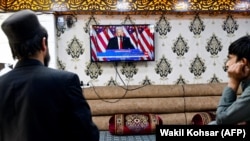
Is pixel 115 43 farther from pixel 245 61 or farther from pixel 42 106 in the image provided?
pixel 42 106

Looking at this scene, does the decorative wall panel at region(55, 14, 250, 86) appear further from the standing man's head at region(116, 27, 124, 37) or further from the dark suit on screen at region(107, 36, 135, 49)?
the dark suit on screen at region(107, 36, 135, 49)

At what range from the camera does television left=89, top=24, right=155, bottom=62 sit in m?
4.53

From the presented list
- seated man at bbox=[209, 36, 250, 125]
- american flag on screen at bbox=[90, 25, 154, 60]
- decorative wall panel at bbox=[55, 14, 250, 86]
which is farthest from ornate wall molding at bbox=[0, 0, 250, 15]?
seated man at bbox=[209, 36, 250, 125]

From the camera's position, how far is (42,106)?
1.28 meters

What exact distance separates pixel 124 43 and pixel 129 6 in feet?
1.77

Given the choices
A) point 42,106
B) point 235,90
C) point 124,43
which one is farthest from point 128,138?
point 42,106

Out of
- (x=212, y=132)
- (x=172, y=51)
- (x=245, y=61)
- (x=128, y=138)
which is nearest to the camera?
(x=212, y=132)

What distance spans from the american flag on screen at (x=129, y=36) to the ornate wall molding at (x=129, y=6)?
0.22 m

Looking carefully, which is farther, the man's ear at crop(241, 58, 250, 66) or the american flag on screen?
the american flag on screen

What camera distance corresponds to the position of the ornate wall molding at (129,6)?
14.8 ft

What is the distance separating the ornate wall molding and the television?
24cm

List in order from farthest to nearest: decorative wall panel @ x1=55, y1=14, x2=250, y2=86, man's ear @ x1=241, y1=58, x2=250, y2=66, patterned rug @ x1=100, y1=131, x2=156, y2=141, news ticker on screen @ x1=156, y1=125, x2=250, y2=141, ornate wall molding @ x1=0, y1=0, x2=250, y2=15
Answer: decorative wall panel @ x1=55, y1=14, x2=250, y2=86 < ornate wall molding @ x1=0, y1=0, x2=250, y2=15 < patterned rug @ x1=100, y1=131, x2=156, y2=141 < man's ear @ x1=241, y1=58, x2=250, y2=66 < news ticker on screen @ x1=156, y1=125, x2=250, y2=141

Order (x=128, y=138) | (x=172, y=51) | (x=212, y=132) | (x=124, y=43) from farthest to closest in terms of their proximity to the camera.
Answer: (x=172, y=51), (x=124, y=43), (x=128, y=138), (x=212, y=132)

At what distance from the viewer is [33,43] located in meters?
1.31
